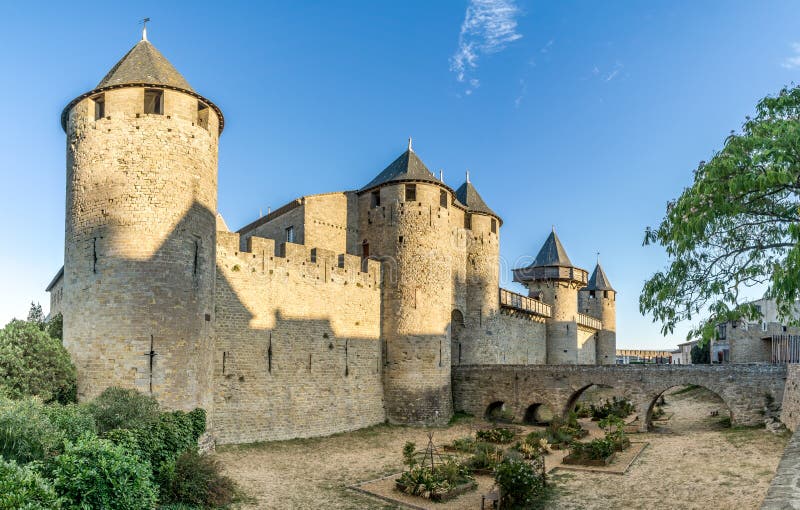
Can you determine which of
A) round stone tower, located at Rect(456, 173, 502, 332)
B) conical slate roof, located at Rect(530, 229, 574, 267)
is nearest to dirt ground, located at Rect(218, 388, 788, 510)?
round stone tower, located at Rect(456, 173, 502, 332)

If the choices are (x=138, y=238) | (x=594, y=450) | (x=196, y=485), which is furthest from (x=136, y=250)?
(x=594, y=450)

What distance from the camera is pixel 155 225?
14211 millimetres

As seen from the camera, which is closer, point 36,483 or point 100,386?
point 36,483

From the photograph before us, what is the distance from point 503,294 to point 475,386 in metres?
6.52

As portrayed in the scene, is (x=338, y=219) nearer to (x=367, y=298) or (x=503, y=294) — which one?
(x=367, y=298)

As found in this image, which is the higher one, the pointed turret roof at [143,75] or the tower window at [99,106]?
the pointed turret roof at [143,75]

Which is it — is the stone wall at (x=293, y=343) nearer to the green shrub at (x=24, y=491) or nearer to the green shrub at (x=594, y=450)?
the green shrub at (x=594, y=450)

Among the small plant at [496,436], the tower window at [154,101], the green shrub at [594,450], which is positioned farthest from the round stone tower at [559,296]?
the tower window at [154,101]

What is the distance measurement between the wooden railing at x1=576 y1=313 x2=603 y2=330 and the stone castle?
9.75 meters

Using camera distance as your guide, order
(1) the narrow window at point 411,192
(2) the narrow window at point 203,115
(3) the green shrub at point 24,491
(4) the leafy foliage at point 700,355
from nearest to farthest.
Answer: (3) the green shrub at point 24,491, (2) the narrow window at point 203,115, (1) the narrow window at point 411,192, (4) the leafy foliage at point 700,355

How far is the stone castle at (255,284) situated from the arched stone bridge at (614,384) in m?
1.88

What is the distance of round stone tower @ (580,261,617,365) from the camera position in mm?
47062


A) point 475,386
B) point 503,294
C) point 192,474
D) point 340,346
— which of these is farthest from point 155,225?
point 503,294

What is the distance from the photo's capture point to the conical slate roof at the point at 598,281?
47406mm
